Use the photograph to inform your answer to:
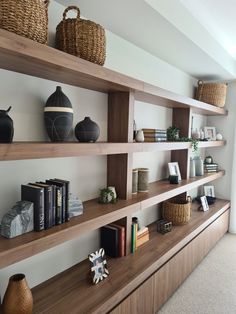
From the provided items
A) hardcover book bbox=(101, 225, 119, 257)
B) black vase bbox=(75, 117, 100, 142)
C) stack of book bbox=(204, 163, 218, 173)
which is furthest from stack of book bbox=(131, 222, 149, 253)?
stack of book bbox=(204, 163, 218, 173)

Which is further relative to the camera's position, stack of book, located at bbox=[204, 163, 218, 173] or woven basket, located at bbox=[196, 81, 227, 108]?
stack of book, located at bbox=[204, 163, 218, 173]

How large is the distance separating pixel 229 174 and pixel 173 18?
2.82 m

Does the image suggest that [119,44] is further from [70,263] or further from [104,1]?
[70,263]

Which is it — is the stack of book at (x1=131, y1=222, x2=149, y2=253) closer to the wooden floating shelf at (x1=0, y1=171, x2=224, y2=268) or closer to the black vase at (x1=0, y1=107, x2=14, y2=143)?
the wooden floating shelf at (x1=0, y1=171, x2=224, y2=268)

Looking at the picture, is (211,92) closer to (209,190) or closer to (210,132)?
(210,132)

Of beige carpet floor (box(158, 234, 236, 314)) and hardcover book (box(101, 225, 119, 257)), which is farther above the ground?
hardcover book (box(101, 225, 119, 257))

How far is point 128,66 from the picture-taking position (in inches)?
87.7

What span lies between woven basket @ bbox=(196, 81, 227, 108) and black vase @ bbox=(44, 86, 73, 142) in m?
2.37

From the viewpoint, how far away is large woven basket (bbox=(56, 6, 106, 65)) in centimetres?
143

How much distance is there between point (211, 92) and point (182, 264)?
6.99 feet

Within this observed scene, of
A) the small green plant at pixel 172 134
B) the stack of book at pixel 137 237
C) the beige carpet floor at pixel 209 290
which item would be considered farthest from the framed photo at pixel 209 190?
the stack of book at pixel 137 237

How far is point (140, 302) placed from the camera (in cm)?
181

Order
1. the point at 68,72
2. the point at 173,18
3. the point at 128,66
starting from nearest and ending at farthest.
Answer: the point at 68,72, the point at 173,18, the point at 128,66

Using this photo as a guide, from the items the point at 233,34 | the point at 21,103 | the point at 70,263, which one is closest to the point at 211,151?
the point at 233,34
